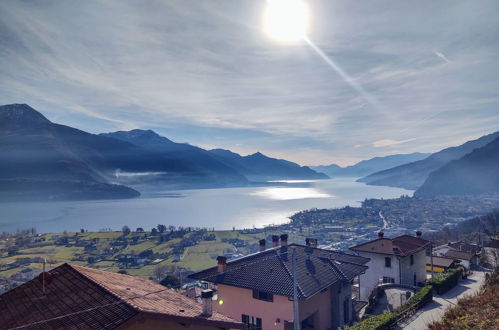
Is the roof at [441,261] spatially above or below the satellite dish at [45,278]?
below

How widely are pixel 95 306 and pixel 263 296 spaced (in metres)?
10.2

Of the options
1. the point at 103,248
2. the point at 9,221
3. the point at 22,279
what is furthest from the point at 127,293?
the point at 9,221

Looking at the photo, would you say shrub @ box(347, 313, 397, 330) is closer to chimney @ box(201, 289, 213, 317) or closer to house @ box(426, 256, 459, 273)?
chimney @ box(201, 289, 213, 317)

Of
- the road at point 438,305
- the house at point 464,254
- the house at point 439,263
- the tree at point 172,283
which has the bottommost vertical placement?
the tree at point 172,283

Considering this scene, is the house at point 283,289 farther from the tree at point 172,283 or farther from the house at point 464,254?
the tree at point 172,283

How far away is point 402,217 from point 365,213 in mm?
14866

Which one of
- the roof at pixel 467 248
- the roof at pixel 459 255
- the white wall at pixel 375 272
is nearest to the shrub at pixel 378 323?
the white wall at pixel 375 272

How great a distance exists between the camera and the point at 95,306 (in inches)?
361

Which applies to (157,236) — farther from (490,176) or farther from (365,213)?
(490,176)

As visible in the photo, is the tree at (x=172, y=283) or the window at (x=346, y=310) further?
the tree at (x=172, y=283)

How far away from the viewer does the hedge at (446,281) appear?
2089 cm

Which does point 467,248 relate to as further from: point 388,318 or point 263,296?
point 263,296

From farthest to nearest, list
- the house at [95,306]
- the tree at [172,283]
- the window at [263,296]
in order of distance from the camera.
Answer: the tree at [172,283] → the window at [263,296] → the house at [95,306]

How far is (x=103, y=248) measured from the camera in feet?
269
